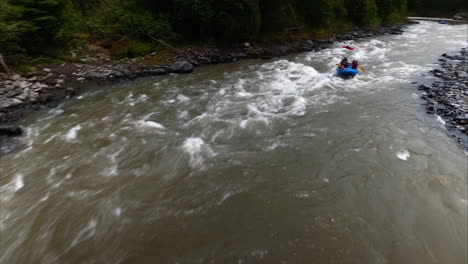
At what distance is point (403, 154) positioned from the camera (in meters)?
7.23

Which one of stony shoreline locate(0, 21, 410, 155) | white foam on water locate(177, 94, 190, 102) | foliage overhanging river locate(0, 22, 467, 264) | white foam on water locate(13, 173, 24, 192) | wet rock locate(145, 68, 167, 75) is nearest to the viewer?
foliage overhanging river locate(0, 22, 467, 264)

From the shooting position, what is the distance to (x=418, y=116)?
930 cm

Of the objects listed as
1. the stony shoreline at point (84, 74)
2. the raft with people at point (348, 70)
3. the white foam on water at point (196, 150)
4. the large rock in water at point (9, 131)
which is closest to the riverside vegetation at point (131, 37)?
the stony shoreline at point (84, 74)

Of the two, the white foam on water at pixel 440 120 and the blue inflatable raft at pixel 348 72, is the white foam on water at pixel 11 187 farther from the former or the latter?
the blue inflatable raft at pixel 348 72

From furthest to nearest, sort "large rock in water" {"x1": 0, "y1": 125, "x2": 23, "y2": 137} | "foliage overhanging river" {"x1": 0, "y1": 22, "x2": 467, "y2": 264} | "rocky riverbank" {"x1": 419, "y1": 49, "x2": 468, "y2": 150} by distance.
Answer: "large rock in water" {"x1": 0, "y1": 125, "x2": 23, "y2": 137} → "rocky riverbank" {"x1": 419, "y1": 49, "x2": 468, "y2": 150} → "foliage overhanging river" {"x1": 0, "y1": 22, "x2": 467, "y2": 264}

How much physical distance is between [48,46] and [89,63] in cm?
212

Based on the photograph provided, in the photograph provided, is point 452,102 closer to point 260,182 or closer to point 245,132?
point 245,132

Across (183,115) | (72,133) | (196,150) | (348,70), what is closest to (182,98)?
(183,115)

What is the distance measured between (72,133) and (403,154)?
1077 cm

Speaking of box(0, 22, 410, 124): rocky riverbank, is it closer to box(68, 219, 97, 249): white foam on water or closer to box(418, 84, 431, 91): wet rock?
box(68, 219, 97, 249): white foam on water

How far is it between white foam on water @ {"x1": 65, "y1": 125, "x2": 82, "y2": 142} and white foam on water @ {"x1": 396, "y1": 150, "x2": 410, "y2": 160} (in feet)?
33.8

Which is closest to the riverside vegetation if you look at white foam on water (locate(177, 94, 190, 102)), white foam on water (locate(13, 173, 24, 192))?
white foam on water (locate(177, 94, 190, 102))

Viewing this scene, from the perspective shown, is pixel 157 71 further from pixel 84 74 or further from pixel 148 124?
pixel 148 124

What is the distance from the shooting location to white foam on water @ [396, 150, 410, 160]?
7.10 metres
